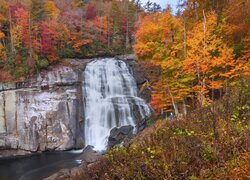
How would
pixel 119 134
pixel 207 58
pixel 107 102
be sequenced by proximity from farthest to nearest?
1. pixel 107 102
2. pixel 119 134
3. pixel 207 58

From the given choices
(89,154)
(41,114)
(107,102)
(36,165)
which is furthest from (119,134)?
(41,114)

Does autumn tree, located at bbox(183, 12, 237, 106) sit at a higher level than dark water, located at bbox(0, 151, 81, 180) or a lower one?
higher

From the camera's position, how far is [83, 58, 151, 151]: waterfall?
20203 mm

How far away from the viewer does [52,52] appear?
22.6 meters

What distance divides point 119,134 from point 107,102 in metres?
3.96

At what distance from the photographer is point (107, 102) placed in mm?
21109

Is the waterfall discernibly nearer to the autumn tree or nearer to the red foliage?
the autumn tree

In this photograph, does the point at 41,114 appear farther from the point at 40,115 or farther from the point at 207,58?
the point at 207,58

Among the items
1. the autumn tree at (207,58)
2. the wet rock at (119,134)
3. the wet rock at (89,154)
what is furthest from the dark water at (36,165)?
the autumn tree at (207,58)

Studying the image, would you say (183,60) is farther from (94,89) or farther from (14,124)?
(14,124)

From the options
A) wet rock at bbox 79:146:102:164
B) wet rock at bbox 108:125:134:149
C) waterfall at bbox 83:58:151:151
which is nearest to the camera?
wet rock at bbox 79:146:102:164

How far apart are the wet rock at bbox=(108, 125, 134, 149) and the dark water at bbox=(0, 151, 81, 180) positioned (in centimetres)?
288

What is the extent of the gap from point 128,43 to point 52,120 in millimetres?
18972

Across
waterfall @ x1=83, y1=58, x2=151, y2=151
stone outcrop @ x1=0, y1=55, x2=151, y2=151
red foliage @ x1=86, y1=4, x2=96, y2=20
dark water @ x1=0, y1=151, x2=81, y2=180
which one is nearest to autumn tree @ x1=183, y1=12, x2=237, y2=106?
waterfall @ x1=83, y1=58, x2=151, y2=151
